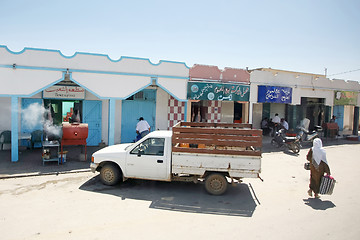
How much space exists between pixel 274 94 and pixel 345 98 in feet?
24.3

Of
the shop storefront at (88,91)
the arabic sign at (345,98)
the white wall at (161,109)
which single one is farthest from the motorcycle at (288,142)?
the arabic sign at (345,98)

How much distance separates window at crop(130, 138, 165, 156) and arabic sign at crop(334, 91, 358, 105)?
53.7 ft

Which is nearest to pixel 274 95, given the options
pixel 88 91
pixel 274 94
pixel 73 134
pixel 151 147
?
pixel 274 94

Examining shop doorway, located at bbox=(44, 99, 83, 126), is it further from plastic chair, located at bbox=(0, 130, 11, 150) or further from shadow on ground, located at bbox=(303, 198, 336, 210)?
shadow on ground, located at bbox=(303, 198, 336, 210)

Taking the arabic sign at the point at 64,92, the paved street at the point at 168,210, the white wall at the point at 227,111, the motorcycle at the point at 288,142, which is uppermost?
the arabic sign at the point at 64,92

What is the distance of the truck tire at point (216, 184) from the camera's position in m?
7.46

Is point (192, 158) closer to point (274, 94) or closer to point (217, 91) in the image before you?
point (217, 91)

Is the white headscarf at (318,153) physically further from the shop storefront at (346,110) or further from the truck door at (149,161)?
the shop storefront at (346,110)

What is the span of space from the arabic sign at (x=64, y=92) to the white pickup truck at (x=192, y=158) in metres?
6.66

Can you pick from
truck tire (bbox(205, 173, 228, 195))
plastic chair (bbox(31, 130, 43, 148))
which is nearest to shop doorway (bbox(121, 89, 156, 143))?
plastic chair (bbox(31, 130, 43, 148))

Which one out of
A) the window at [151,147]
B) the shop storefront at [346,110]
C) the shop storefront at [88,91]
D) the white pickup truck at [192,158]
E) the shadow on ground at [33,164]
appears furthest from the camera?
the shop storefront at [346,110]

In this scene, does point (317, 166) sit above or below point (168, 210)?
above

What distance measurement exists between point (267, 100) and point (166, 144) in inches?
391

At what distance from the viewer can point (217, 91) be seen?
14492 mm
